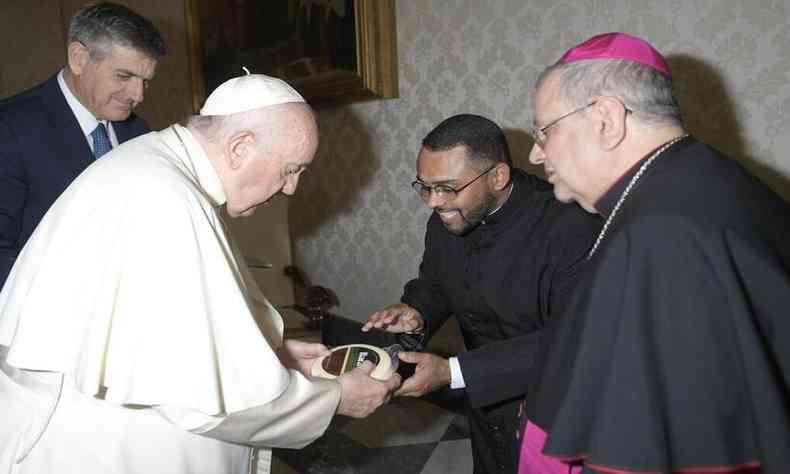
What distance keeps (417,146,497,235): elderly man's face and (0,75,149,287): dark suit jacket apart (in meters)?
1.47

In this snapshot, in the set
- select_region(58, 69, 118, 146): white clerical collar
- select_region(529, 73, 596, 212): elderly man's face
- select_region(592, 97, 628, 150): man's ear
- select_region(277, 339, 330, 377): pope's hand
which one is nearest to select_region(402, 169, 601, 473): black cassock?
select_region(277, 339, 330, 377): pope's hand

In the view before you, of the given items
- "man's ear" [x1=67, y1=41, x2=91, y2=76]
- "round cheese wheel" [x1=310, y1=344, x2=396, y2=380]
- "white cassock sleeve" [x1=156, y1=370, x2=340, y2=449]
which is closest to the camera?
"white cassock sleeve" [x1=156, y1=370, x2=340, y2=449]

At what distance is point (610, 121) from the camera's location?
4.00 ft

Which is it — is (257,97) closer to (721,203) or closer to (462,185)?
(462,185)

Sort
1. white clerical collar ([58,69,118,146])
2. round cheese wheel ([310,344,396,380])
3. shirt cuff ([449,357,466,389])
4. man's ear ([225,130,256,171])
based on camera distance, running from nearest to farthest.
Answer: man's ear ([225,130,256,171]), round cheese wheel ([310,344,396,380]), shirt cuff ([449,357,466,389]), white clerical collar ([58,69,118,146])

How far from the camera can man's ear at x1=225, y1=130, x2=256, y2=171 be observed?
4.99 feet

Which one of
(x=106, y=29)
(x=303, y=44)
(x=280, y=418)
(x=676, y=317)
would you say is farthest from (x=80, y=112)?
(x=676, y=317)

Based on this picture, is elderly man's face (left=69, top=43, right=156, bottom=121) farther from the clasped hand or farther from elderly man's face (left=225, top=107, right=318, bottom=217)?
the clasped hand

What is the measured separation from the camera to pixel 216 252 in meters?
1.40

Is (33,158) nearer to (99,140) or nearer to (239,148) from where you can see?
(99,140)

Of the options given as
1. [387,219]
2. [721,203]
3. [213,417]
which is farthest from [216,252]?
[387,219]

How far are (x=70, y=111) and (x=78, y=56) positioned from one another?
0.24 meters

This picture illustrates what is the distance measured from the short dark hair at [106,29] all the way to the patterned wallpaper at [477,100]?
1761 millimetres

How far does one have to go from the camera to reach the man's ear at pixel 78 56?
7.36 feet
